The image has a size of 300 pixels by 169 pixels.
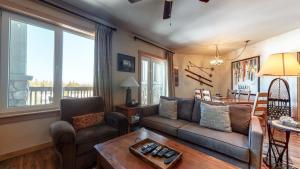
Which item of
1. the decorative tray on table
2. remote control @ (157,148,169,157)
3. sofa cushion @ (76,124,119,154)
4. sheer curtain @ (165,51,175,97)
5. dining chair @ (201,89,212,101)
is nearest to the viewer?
the decorative tray on table

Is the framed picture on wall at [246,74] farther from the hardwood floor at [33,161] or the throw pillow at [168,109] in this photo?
the hardwood floor at [33,161]

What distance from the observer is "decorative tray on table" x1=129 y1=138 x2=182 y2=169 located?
3.82ft

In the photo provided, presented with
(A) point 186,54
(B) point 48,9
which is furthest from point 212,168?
(A) point 186,54

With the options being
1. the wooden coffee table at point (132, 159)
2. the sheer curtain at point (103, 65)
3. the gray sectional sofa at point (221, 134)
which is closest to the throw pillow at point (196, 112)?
the gray sectional sofa at point (221, 134)

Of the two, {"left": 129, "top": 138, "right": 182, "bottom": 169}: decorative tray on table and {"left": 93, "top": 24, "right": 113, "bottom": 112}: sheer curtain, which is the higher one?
{"left": 93, "top": 24, "right": 113, "bottom": 112}: sheer curtain

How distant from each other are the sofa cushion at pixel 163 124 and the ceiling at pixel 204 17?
2006mm

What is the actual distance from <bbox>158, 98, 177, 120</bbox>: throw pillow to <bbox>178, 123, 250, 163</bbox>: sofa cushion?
20.3 inches

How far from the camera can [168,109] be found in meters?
2.80

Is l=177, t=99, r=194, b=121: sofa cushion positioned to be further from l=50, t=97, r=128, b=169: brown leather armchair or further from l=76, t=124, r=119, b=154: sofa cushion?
l=76, t=124, r=119, b=154: sofa cushion

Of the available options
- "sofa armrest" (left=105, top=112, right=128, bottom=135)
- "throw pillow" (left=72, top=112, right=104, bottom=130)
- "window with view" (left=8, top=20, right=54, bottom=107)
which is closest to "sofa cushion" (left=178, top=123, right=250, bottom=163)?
"sofa armrest" (left=105, top=112, right=128, bottom=135)

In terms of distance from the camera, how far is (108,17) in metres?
2.90

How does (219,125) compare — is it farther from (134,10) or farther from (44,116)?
(44,116)

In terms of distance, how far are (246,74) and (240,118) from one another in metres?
3.42

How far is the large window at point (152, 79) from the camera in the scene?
420cm
